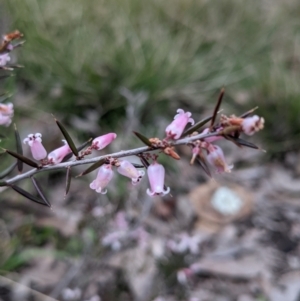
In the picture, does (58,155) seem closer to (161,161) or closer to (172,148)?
(172,148)

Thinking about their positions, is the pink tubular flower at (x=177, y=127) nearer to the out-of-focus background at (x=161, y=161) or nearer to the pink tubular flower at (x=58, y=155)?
the pink tubular flower at (x=58, y=155)

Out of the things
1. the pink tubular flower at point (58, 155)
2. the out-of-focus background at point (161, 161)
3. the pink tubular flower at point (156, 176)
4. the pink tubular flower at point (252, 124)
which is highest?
the pink tubular flower at point (252, 124)

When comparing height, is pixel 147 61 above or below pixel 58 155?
below

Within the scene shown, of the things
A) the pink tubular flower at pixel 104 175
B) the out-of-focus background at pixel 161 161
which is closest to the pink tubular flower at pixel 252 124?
the pink tubular flower at pixel 104 175

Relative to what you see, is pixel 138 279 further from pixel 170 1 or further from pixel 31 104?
pixel 170 1

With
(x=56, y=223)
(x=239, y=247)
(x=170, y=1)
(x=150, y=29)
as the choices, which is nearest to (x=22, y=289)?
(x=56, y=223)

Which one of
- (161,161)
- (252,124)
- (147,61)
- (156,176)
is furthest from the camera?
(147,61)

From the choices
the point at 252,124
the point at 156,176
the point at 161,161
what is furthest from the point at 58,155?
the point at 161,161

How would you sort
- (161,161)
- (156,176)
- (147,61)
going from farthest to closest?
(147,61), (161,161), (156,176)
